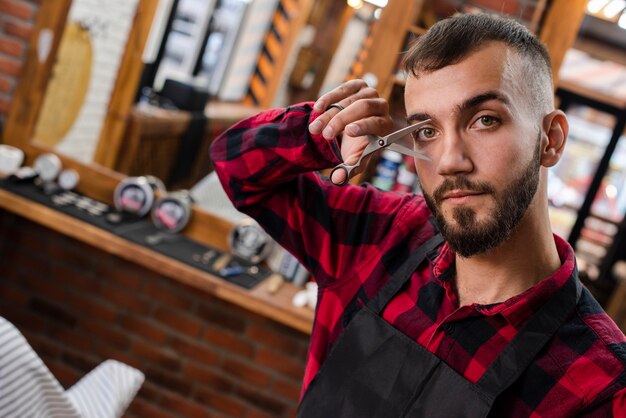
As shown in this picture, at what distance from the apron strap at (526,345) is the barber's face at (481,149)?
155 millimetres

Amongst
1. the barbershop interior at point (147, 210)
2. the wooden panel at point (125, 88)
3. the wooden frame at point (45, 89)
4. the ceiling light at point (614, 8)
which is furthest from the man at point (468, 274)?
the ceiling light at point (614, 8)

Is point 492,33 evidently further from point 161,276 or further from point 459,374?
point 161,276

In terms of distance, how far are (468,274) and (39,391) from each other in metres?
1.04

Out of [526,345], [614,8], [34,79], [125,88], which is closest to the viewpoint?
[526,345]

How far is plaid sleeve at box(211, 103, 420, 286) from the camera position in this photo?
1514 mm

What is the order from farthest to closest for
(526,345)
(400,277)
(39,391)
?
(39,391) → (400,277) → (526,345)

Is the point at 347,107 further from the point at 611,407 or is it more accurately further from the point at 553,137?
the point at 611,407

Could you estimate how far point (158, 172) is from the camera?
10.8 feet

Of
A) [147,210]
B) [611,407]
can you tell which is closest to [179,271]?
[147,210]

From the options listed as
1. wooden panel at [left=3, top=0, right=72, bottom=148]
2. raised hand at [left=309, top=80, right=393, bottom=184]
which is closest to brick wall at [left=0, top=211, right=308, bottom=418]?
wooden panel at [left=3, top=0, right=72, bottom=148]

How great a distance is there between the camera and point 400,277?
140cm

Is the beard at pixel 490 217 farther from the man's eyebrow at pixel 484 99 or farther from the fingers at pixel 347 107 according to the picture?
the fingers at pixel 347 107

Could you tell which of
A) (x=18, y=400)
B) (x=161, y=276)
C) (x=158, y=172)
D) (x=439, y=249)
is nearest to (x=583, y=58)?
(x=158, y=172)

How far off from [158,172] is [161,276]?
0.69 m
